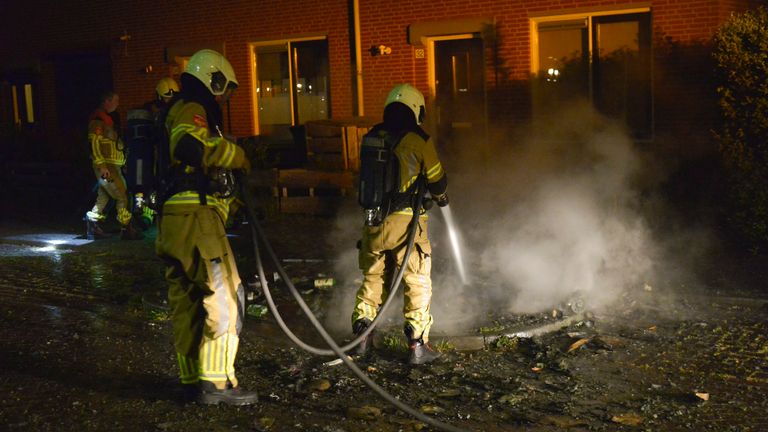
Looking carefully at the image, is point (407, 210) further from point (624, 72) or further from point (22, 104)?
point (22, 104)

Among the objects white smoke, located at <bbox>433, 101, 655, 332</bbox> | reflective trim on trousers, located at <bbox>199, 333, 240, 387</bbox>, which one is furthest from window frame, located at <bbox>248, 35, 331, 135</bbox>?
reflective trim on trousers, located at <bbox>199, 333, 240, 387</bbox>

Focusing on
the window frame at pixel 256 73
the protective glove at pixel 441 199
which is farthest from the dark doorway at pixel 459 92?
the protective glove at pixel 441 199

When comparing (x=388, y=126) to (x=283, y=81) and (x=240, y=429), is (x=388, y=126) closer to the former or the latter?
(x=240, y=429)

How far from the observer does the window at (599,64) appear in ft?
41.5

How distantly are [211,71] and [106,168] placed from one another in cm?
645

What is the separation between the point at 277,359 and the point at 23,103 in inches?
707

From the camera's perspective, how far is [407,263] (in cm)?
582

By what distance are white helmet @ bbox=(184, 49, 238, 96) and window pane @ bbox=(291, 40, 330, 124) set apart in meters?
10.7

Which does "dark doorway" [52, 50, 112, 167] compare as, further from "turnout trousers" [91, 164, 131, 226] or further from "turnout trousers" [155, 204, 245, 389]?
"turnout trousers" [155, 204, 245, 389]

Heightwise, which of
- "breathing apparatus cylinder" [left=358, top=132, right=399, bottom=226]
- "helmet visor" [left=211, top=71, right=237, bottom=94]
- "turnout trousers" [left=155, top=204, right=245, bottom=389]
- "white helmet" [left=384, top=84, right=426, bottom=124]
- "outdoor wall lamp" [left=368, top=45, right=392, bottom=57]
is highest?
"outdoor wall lamp" [left=368, top=45, right=392, bottom=57]

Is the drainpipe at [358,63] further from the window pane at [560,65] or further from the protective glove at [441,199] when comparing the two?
the protective glove at [441,199]

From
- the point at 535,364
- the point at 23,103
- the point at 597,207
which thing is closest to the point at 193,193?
the point at 535,364

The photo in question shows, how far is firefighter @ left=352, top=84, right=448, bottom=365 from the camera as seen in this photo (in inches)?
227

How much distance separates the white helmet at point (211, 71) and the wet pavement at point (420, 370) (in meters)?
1.54
